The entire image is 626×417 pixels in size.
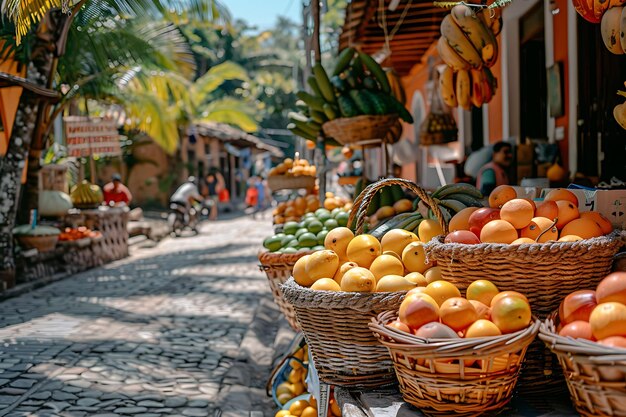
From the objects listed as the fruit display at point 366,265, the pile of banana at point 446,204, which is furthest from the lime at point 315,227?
the fruit display at point 366,265

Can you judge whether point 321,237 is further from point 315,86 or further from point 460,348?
point 315,86

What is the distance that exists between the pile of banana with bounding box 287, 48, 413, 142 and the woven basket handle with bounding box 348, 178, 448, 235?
251 centimetres

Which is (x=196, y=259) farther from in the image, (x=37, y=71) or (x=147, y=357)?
(x=147, y=357)

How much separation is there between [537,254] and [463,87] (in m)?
3.65

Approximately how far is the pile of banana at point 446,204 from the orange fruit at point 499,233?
954 millimetres

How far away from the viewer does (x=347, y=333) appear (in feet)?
8.90

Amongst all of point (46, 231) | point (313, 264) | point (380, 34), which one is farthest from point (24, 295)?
point (313, 264)

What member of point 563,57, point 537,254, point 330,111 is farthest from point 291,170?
point 537,254

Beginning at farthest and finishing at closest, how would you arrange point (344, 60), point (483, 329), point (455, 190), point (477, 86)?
point (344, 60) < point (477, 86) < point (455, 190) < point (483, 329)

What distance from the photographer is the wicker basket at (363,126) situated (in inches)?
229

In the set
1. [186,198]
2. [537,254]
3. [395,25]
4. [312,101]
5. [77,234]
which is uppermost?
[395,25]

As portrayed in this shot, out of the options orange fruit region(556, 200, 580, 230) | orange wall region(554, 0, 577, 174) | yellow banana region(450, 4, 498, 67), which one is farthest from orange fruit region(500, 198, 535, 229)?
orange wall region(554, 0, 577, 174)

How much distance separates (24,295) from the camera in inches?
368

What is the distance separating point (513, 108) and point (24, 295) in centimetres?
693
